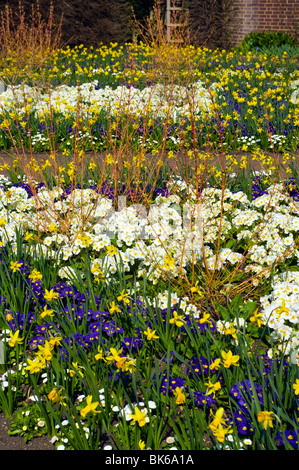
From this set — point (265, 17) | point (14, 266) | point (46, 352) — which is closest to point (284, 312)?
point (46, 352)

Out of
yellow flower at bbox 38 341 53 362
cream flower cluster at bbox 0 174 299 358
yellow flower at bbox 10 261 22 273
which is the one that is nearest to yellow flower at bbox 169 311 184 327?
cream flower cluster at bbox 0 174 299 358

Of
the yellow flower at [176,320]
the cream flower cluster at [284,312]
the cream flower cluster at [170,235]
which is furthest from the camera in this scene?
the cream flower cluster at [170,235]

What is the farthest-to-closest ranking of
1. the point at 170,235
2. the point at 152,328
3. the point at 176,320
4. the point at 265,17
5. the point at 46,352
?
the point at 265,17 → the point at 170,235 → the point at 152,328 → the point at 176,320 → the point at 46,352

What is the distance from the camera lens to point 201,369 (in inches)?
83.6

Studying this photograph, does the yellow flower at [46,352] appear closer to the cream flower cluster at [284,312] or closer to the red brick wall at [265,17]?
the cream flower cluster at [284,312]

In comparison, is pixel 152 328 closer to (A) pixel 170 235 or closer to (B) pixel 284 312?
(B) pixel 284 312

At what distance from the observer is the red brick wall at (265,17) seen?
15703 millimetres

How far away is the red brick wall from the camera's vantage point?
1570cm

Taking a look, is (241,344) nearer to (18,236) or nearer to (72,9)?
(18,236)

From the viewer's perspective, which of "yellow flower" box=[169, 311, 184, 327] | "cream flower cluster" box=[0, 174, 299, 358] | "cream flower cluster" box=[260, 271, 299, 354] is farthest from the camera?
"cream flower cluster" box=[0, 174, 299, 358]

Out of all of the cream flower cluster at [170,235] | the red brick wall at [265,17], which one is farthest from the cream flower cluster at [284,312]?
the red brick wall at [265,17]

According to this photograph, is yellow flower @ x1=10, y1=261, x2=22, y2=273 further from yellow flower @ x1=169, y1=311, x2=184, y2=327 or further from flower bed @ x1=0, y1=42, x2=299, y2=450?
yellow flower @ x1=169, y1=311, x2=184, y2=327

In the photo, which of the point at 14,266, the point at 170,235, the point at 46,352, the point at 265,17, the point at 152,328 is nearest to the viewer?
the point at 46,352

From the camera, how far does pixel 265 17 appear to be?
52.4ft
